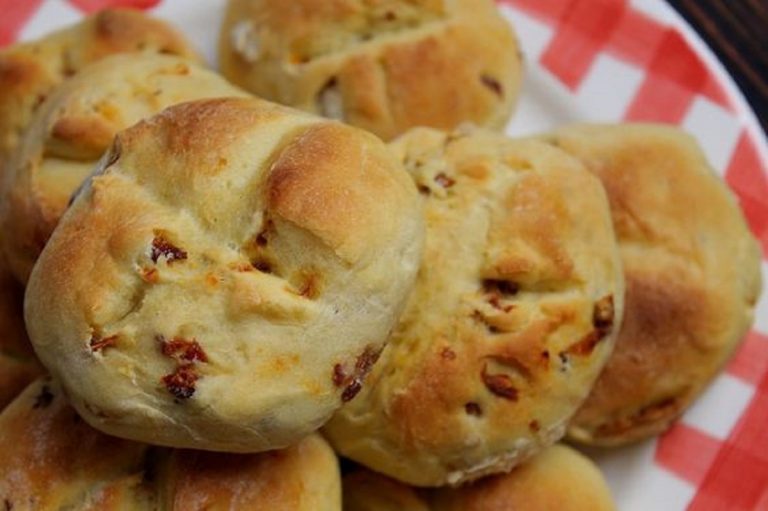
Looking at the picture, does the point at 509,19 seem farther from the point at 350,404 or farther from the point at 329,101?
the point at 350,404

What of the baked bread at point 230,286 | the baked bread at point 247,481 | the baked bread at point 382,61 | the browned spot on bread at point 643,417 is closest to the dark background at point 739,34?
the baked bread at point 382,61

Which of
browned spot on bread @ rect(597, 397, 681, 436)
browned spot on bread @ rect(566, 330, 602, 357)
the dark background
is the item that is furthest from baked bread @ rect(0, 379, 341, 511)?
the dark background

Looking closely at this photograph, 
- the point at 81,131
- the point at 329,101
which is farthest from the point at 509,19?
the point at 81,131

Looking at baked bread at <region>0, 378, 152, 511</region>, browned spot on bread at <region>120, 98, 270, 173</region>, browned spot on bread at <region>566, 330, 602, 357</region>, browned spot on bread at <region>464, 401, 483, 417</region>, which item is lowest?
baked bread at <region>0, 378, 152, 511</region>

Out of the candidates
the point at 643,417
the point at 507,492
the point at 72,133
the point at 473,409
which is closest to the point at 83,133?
the point at 72,133

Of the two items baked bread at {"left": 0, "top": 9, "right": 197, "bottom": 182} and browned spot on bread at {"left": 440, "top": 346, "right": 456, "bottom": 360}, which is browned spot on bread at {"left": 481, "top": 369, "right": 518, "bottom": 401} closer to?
browned spot on bread at {"left": 440, "top": 346, "right": 456, "bottom": 360}

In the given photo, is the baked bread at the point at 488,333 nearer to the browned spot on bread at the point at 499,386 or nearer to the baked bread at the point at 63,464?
the browned spot on bread at the point at 499,386

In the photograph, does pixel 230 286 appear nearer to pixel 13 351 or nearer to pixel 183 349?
pixel 183 349
